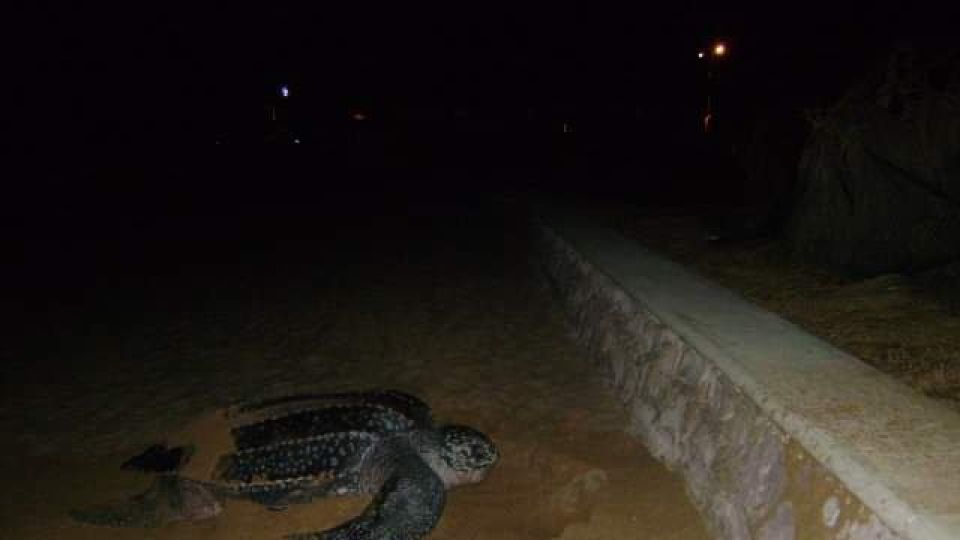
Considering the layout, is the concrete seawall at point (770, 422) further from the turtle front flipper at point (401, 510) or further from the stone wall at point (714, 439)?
the turtle front flipper at point (401, 510)

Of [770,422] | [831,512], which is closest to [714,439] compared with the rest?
[770,422]

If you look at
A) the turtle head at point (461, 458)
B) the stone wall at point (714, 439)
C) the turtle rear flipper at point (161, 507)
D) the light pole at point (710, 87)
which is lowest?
the turtle rear flipper at point (161, 507)

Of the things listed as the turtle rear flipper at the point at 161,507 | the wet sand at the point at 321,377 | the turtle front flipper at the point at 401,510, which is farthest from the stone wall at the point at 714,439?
the turtle rear flipper at the point at 161,507

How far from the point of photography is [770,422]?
2670 mm

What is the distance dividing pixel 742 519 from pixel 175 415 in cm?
311

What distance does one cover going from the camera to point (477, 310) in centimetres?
617

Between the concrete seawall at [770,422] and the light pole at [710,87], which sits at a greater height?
the light pole at [710,87]

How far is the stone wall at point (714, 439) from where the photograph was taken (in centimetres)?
226

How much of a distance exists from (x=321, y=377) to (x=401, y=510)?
5.95 ft

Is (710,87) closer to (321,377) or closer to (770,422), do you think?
(321,377)

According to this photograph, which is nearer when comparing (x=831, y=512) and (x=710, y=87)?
(x=831, y=512)

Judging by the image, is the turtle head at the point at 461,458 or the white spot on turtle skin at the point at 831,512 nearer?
the white spot on turtle skin at the point at 831,512

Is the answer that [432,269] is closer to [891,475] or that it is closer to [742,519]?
[742,519]

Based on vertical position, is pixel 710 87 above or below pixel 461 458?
above
